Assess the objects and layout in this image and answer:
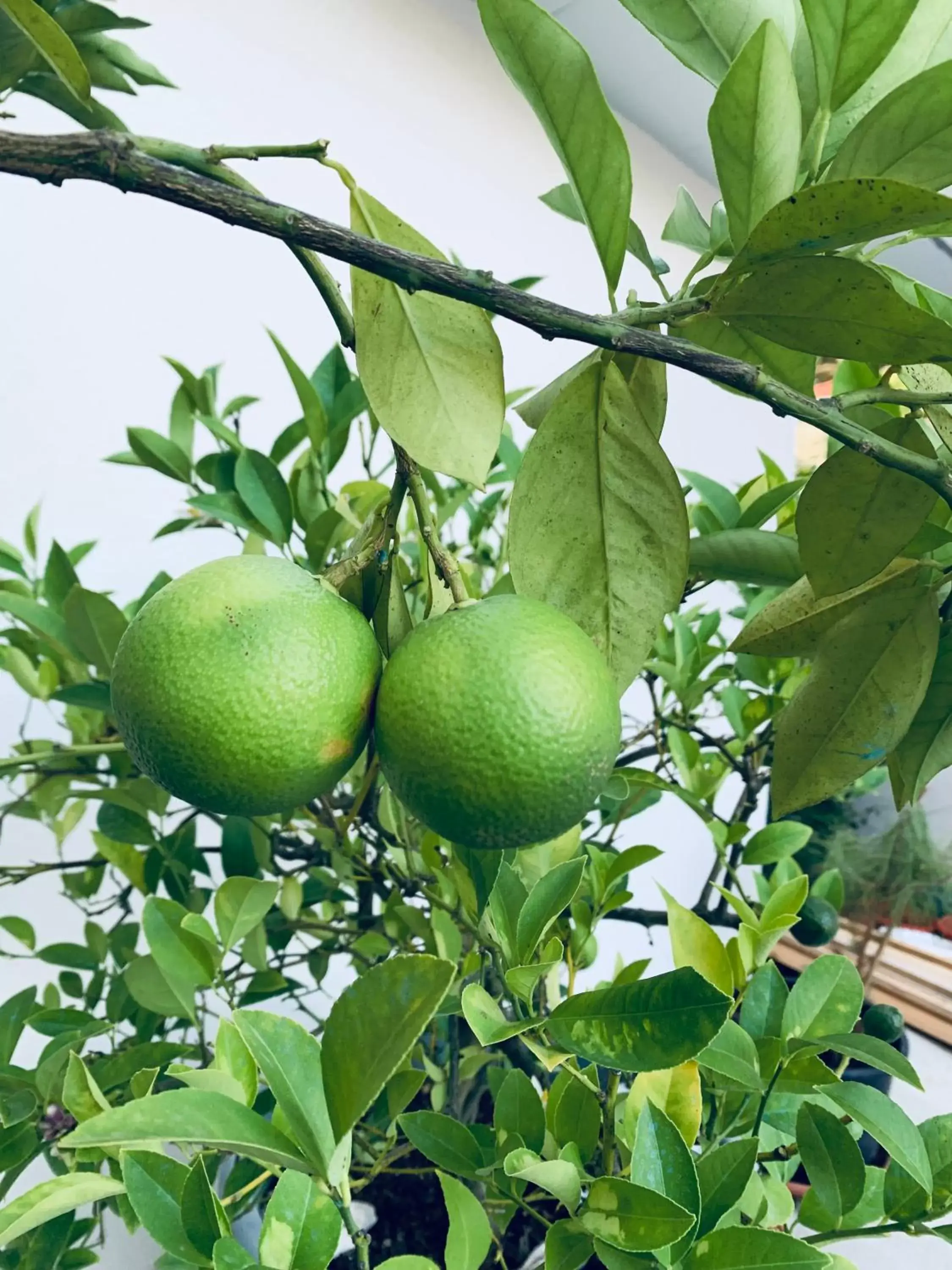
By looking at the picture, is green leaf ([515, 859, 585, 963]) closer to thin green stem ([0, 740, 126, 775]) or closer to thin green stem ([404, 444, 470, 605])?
thin green stem ([404, 444, 470, 605])

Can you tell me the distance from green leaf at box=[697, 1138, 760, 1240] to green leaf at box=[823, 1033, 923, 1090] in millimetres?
51

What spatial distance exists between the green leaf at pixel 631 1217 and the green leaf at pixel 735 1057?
70 millimetres

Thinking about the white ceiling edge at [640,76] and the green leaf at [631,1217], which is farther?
the white ceiling edge at [640,76]

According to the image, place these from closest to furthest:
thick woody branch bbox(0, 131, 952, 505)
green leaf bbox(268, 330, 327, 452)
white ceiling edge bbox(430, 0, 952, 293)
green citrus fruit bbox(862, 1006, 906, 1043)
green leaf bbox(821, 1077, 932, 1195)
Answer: thick woody branch bbox(0, 131, 952, 505) → green leaf bbox(821, 1077, 932, 1195) → green leaf bbox(268, 330, 327, 452) → green citrus fruit bbox(862, 1006, 906, 1043) → white ceiling edge bbox(430, 0, 952, 293)

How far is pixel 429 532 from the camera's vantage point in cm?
30

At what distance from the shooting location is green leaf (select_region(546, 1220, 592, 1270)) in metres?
0.30

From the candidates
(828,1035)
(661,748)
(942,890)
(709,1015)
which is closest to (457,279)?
(709,1015)

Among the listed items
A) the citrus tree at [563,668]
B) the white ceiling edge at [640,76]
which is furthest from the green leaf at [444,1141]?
the white ceiling edge at [640,76]

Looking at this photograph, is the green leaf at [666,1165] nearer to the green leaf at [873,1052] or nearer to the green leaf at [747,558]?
the green leaf at [873,1052]

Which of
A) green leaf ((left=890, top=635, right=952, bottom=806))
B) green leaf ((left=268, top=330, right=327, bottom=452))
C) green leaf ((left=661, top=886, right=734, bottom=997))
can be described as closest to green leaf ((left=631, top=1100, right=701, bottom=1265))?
green leaf ((left=661, top=886, right=734, bottom=997))

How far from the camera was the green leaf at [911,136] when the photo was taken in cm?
26

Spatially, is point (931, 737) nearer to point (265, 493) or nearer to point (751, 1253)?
point (751, 1253)

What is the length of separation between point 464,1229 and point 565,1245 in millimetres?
38

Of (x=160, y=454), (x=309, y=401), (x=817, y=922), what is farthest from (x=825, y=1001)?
(x=160, y=454)
